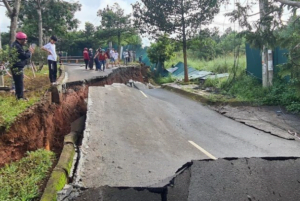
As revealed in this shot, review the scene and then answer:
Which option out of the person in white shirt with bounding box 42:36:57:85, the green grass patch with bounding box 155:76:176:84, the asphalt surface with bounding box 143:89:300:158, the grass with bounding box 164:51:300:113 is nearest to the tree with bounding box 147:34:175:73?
the green grass patch with bounding box 155:76:176:84

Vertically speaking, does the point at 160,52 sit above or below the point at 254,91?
above

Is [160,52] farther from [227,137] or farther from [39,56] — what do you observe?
[227,137]

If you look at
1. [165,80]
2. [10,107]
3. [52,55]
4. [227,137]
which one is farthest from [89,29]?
[10,107]

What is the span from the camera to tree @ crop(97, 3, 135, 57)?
128 feet

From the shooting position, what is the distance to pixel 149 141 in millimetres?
7523

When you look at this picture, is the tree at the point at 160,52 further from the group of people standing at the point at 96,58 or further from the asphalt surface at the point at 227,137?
the asphalt surface at the point at 227,137

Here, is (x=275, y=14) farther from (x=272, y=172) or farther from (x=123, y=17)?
(x=123, y=17)

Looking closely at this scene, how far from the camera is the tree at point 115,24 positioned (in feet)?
128

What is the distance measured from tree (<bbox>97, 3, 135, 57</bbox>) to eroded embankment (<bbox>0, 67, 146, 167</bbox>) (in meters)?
28.0

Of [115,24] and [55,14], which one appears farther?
[115,24]

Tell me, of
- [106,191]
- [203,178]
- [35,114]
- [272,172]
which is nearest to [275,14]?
[272,172]

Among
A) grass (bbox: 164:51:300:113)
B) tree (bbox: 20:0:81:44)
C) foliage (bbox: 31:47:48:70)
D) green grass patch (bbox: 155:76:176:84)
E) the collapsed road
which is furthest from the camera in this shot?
green grass patch (bbox: 155:76:176:84)

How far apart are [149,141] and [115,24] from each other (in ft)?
113

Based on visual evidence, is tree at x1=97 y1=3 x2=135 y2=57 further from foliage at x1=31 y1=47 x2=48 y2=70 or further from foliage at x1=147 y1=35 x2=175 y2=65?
foliage at x1=31 y1=47 x2=48 y2=70
